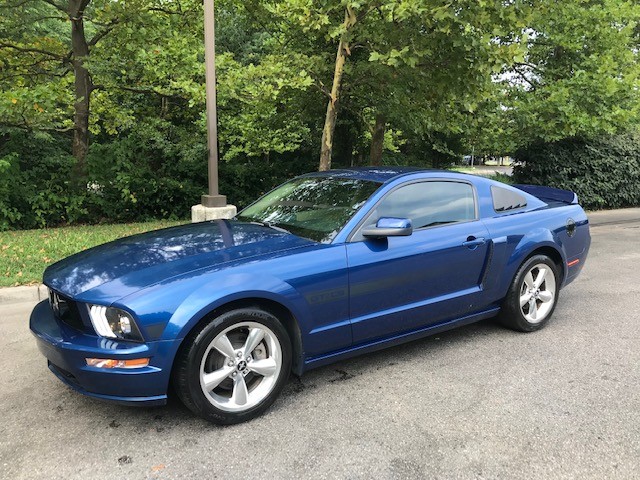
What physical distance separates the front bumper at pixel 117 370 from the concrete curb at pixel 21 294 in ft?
10.0

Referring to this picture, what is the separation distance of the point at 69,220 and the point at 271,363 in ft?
27.7

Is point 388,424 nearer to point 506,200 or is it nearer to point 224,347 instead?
point 224,347

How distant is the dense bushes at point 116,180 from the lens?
31.1ft

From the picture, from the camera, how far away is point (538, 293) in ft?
14.5

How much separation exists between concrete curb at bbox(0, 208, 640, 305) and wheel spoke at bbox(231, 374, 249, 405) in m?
3.08

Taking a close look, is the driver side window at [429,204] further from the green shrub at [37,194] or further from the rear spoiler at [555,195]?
the green shrub at [37,194]

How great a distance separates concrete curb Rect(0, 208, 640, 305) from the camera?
208 inches

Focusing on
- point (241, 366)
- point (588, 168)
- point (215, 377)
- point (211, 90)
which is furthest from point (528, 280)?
point (588, 168)

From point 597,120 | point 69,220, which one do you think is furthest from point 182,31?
point 597,120

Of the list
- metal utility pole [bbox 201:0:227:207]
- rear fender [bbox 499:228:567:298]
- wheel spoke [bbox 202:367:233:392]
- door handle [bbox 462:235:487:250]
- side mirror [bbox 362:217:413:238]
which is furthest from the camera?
metal utility pole [bbox 201:0:227:207]

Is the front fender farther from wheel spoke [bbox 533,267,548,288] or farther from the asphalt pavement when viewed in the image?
wheel spoke [bbox 533,267,548,288]

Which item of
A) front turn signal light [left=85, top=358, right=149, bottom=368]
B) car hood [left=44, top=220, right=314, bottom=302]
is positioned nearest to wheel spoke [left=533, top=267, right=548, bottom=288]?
car hood [left=44, top=220, right=314, bottom=302]

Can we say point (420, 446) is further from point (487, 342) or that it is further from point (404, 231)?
point (487, 342)

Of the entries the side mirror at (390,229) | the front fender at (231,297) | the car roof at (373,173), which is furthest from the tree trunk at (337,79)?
the front fender at (231,297)
